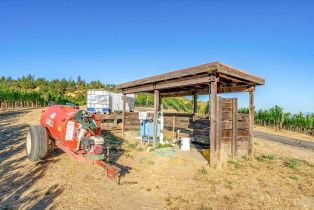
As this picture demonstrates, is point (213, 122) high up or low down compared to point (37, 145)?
up

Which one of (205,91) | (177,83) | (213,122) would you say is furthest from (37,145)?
(205,91)

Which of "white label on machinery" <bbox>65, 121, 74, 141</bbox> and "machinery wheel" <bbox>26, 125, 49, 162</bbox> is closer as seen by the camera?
"white label on machinery" <bbox>65, 121, 74, 141</bbox>

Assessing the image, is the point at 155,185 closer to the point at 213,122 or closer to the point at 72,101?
the point at 213,122

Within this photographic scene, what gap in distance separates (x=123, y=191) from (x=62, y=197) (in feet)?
4.81

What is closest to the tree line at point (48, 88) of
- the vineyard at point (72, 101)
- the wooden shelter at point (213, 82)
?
the vineyard at point (72, 101)

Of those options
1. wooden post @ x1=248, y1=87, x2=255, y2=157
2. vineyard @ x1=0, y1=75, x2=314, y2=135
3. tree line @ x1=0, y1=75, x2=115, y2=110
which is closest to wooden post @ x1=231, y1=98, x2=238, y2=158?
wooden post @ x1=248, y1=87, x2=255, y2=157

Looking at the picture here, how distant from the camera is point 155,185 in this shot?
266 inches

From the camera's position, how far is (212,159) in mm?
8188

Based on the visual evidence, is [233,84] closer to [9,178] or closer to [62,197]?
[62,197]

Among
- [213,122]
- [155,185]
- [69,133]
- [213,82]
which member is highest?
[213,82]

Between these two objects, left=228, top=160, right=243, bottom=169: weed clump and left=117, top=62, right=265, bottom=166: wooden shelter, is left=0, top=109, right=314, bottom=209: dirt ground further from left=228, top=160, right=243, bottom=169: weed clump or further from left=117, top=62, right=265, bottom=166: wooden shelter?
left=117, top=62, right=265, bottom=166: wooden shelter

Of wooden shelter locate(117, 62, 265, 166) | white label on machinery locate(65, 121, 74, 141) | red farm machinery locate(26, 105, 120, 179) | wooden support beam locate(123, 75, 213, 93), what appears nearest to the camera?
red farm machinery locate(26, 105, 120, 179)

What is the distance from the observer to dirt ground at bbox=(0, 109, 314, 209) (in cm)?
534

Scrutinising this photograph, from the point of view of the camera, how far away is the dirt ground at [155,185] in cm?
→ 534
